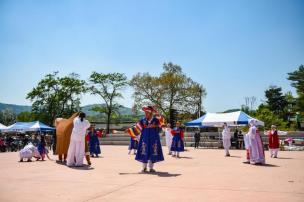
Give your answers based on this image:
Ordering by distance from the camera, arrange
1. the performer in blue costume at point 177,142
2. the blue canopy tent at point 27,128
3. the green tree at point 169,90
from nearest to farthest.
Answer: the performer in blue costume at point 177,142
the blue canopy tent at point 27,128
the green tree at point 169,90

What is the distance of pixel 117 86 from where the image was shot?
48.8m


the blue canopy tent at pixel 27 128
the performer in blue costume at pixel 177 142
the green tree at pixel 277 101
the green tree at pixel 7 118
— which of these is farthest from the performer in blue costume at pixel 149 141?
the green tree at pixel 7 118

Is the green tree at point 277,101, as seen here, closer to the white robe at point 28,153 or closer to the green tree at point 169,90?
the green tree at point 169,90

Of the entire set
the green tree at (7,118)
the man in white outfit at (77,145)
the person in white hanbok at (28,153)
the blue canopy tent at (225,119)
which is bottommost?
the person in white hanbok at (28,153)

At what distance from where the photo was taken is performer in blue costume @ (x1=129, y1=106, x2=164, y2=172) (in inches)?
354

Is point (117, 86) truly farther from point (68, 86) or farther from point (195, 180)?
point (195, 180)

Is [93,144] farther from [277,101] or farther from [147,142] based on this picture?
[277,101]

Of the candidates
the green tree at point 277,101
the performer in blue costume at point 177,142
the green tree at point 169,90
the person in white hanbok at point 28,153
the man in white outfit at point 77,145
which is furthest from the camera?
the green tree at point 277,101

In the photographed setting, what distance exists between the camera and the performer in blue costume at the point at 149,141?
9.00 meters

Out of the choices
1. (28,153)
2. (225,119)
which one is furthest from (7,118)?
(28,153)

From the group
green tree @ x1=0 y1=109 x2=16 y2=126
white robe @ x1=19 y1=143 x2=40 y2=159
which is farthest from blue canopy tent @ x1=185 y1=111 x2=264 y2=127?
green tree @ x1=0 y1=109 x2=16 y2=126

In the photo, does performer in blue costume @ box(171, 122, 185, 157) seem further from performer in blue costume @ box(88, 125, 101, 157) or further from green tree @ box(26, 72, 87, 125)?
green tree @ box(26, 72, 87, 125)

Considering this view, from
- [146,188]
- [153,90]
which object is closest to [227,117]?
[146,188]

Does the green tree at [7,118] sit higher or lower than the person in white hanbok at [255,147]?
higher
